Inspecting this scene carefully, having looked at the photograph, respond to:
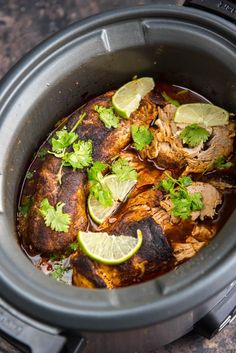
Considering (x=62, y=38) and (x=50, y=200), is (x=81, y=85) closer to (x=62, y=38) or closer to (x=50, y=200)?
(x=62, y=38)

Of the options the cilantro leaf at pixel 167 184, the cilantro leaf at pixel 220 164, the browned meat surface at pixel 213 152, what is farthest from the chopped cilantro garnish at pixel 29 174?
the cilantro leaf at pixel 220 164

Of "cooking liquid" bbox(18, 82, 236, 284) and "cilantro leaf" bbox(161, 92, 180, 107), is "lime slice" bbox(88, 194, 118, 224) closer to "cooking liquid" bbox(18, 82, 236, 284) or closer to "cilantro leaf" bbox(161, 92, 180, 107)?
"cooking liquid" bbox(18, 82, 236, 284)

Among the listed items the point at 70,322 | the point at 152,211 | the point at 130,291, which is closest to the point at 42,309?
the point at 70,322

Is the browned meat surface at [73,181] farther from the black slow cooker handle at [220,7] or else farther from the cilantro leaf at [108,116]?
the black slow cooker handle at [220,7]

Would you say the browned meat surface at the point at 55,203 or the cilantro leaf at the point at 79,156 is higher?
the cilantro leaf at the point at 79,156

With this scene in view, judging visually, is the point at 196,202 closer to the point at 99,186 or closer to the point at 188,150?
the point at 188,150

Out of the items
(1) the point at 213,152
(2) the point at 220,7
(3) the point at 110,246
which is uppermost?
(2) the point at 220,7

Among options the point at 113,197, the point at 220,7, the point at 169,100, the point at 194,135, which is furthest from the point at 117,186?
the point at 220,7
